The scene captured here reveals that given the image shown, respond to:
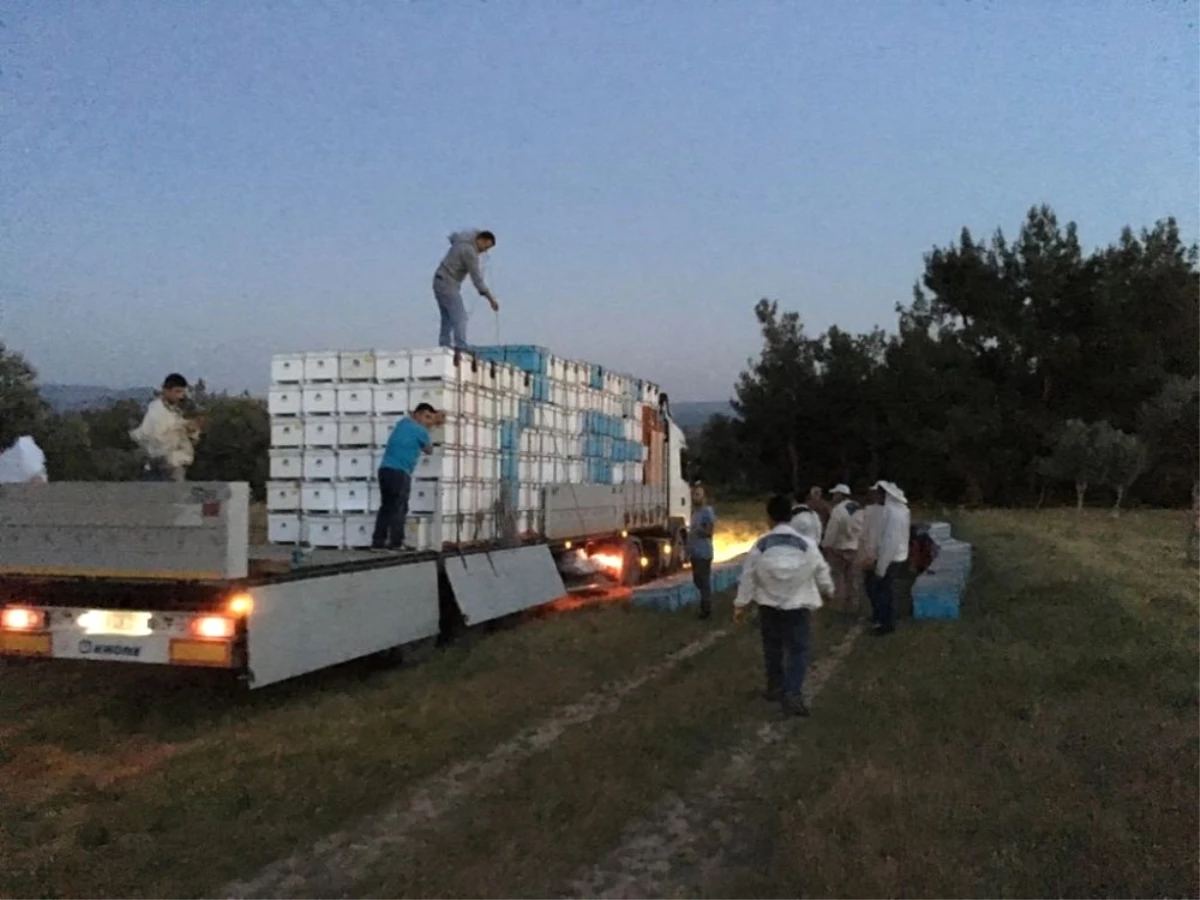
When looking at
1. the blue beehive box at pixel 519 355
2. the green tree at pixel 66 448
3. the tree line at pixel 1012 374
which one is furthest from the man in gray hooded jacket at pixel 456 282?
the tree line at pixel 1012 374

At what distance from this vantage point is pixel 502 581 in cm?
1356

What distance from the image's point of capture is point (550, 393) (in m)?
15.7

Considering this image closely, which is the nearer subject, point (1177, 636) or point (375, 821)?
point (375, 821)

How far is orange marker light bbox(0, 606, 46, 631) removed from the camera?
8.73 m

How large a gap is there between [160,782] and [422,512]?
18.3ft

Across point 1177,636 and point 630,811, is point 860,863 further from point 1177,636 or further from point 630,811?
point 1177,636

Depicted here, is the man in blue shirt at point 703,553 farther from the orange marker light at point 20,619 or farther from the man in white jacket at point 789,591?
the orange marker light at point 20,619

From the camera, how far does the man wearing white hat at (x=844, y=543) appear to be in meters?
15.9

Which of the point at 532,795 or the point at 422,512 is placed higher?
the point at 422,512

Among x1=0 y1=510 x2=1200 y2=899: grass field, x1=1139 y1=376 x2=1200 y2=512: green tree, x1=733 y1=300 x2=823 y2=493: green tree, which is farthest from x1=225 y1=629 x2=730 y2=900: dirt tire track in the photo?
x1=733 y1=300 x2=823 y2=493: green tree

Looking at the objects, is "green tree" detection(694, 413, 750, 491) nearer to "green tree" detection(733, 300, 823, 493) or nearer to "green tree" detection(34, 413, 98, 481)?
"green tree" detection(733, 300, 823, 493)

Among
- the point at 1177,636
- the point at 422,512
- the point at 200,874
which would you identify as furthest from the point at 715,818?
the point at 1177,636

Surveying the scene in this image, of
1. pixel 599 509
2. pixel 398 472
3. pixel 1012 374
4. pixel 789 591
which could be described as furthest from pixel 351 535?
pixel 1012 374

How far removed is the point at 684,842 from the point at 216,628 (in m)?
4.11
